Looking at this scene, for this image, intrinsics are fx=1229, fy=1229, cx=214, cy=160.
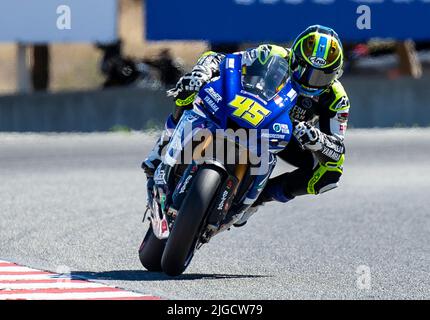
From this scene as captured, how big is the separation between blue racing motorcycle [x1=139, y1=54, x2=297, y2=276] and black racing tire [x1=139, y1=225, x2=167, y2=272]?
27cm

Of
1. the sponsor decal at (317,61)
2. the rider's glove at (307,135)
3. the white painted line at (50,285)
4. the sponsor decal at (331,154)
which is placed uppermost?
the sponsor decal at (317,61)

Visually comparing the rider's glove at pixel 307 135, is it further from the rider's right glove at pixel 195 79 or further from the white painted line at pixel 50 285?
the white painted line at pixel 50 285

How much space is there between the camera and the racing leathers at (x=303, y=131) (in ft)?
25.7

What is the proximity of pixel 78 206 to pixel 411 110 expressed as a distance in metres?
10.7

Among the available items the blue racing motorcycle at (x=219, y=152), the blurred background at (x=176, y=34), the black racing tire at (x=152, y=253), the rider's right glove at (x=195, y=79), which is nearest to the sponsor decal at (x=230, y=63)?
the blue racing motorcycle at (x=219, y=152)

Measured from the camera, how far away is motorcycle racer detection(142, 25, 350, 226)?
778 cm

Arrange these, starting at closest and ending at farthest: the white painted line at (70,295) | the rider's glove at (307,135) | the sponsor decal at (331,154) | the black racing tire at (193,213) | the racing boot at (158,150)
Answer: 1. the white painted line at (70,295)
2. the black racing tire at (193,213)
3. the rider's glove at (307,135)
4. the sponsor decal at (331,154)
5. the racing boot at (158,150)

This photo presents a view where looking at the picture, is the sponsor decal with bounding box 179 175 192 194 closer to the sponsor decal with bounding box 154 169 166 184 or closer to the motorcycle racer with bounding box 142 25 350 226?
the sponsor decal with bounding box 154 169 166 184

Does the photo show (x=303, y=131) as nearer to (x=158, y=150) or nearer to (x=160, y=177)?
(x=160, y=177)

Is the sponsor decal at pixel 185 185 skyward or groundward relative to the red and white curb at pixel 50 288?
skyward

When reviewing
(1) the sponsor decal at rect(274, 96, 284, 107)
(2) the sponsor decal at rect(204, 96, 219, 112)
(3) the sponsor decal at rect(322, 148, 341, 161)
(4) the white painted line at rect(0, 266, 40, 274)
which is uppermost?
(1) the sponsor decal at rect(274, 96, 284, 107)

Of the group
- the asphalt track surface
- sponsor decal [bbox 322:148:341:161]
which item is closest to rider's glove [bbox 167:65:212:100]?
sponsor decal [bbox 322:148:341:161]

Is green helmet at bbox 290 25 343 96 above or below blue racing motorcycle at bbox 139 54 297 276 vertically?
above
